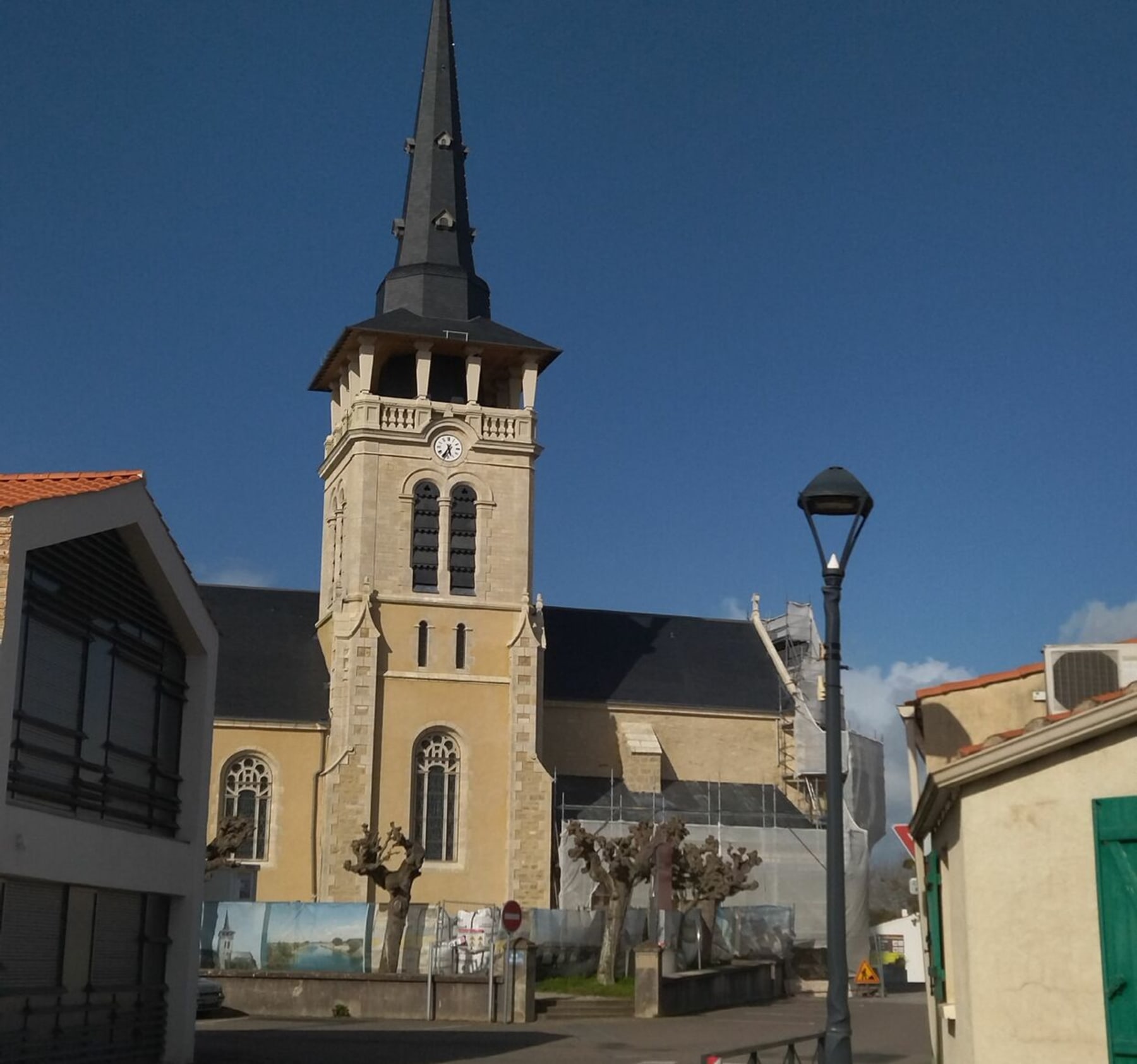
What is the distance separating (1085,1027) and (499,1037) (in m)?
14.6

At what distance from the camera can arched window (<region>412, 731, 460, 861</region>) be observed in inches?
1763

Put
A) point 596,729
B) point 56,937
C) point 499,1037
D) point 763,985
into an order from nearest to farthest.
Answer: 1. point 56,937
2. point 499,1037
3. point 763,985
4. point 596,729

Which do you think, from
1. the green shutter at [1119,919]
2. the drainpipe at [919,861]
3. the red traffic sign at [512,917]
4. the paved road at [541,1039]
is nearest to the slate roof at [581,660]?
the paved road at [541,1039]

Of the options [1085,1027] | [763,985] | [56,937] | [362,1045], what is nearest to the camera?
[1085,1027]

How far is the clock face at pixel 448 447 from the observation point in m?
47.8

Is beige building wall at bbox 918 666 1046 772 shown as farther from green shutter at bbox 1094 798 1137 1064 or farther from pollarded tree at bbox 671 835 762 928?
pollarded tree at bbox 671 835 762 928

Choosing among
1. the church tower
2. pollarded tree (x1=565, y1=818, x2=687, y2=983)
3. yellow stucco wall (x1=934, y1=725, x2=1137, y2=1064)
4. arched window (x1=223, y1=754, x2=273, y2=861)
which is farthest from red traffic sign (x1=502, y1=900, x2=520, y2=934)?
arched window (x1=223, y1=754, x2=273, y2=861)

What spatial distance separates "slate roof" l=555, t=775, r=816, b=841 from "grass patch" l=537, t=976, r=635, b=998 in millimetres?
11897

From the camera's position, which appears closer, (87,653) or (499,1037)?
(87,653)

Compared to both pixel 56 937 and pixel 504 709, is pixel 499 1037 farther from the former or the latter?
pixel 504 709

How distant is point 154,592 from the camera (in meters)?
18.8

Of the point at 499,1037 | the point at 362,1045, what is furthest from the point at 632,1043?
the point at 362,1045

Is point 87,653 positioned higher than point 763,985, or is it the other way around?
point 87,653

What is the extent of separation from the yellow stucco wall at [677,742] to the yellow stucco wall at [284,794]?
23.7ft
